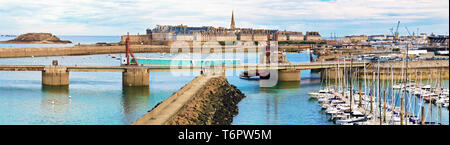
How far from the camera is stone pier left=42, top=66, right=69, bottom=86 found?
52.2m

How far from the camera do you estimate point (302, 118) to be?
34.8 meters

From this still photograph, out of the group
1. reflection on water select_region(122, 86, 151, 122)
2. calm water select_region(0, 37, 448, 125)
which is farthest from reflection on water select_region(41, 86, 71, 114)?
reflection on water select_region(122, 86, 151, 122)

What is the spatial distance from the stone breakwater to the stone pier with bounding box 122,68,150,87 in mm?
7602

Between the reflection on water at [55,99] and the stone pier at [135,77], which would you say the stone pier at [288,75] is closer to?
the stone pier at [135,77]

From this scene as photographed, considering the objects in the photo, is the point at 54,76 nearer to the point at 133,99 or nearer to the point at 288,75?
the point at 133,99

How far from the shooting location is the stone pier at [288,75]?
197 ft

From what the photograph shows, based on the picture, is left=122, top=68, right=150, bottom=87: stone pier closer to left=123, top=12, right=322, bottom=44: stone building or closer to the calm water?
the calm water

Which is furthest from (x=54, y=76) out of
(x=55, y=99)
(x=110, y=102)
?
(x=110, y=102)

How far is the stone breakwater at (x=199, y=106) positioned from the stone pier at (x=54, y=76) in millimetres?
14601

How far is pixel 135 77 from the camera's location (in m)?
51.5

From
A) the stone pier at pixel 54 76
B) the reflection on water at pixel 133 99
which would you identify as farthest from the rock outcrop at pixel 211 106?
the stone pier at pixel 54 76
